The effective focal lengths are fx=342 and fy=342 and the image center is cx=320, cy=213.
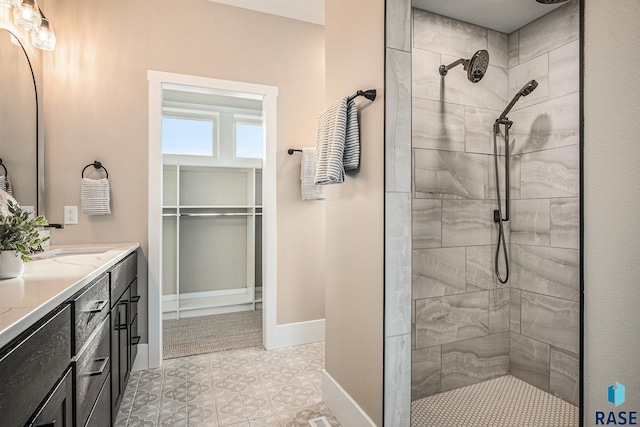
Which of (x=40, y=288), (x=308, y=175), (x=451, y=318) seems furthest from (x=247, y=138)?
(x=40, y=288)

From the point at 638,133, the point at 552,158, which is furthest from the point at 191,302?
the point at 638,133

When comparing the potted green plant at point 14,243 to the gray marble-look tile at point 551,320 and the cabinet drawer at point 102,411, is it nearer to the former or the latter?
the cabinet drawer at point 102,411

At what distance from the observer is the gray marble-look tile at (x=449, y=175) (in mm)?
2104

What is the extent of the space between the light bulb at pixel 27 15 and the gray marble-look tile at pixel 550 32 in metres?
2.90

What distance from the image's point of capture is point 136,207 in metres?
2.53

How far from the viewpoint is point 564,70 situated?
77.8 inches

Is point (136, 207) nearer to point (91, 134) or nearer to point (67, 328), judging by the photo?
point (91, 134)

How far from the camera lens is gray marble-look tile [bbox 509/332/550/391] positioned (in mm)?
2127

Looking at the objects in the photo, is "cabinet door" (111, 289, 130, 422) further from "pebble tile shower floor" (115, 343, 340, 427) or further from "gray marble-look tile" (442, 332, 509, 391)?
"gray marble-look tile" (442, 332, 509, 391)

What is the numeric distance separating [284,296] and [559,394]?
1999 millimetres

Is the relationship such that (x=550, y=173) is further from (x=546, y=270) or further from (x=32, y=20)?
(x=32, y=20)

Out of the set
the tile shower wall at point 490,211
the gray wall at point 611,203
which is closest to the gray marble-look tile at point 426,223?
the tile shower wall at point 490,211

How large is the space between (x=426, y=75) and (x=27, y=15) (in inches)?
90.1

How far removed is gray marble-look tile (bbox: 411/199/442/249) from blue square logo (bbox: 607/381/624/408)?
135 cm
